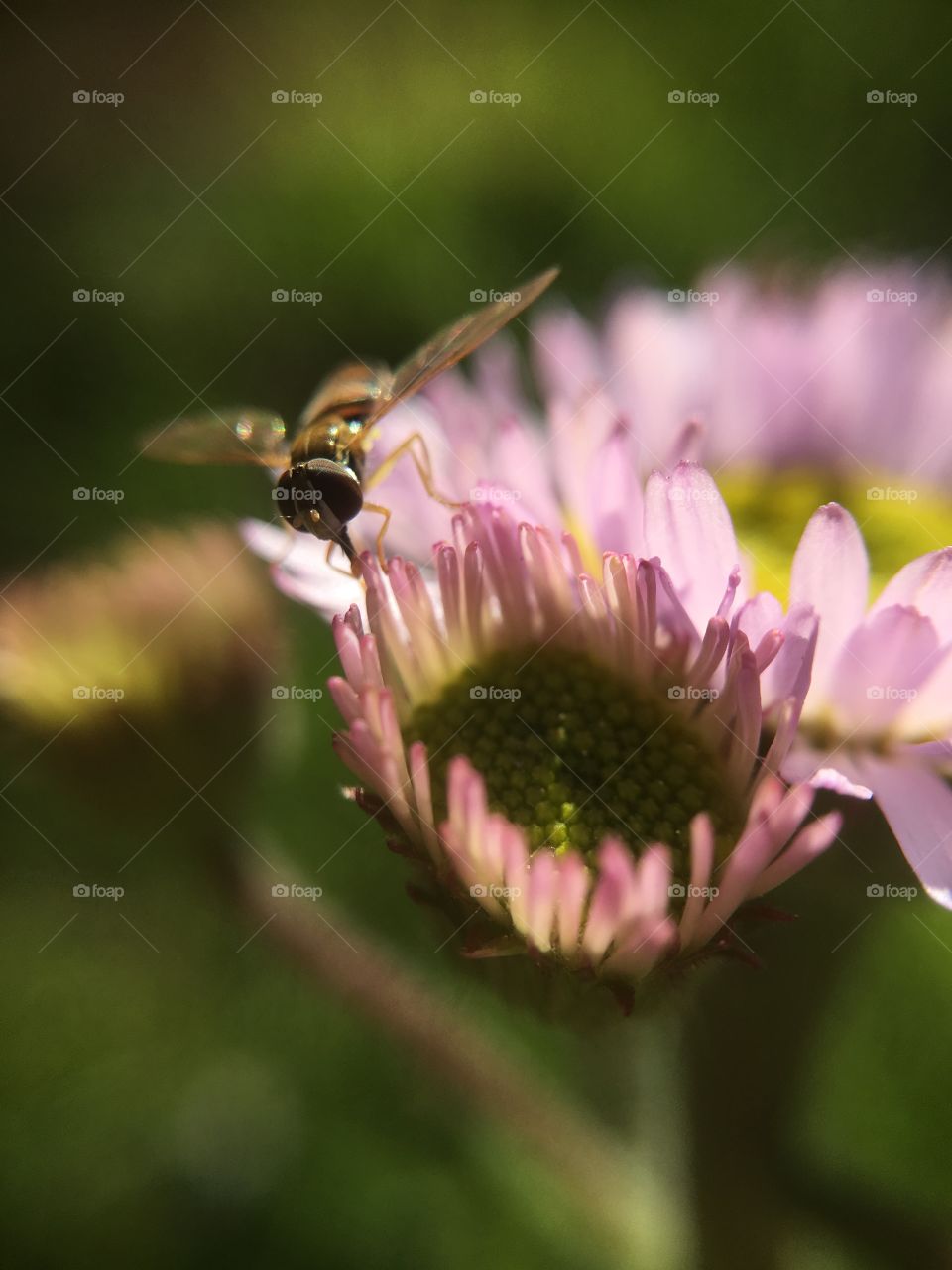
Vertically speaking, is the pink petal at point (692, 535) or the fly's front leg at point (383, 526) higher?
the pink petal at point (692, 535)

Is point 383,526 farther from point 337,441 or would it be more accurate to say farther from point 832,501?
point 832,501

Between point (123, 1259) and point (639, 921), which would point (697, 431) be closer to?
point (639, 921)

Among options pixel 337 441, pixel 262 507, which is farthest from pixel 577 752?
pixel 262 507

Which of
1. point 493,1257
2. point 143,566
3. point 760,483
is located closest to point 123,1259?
point 493,1257

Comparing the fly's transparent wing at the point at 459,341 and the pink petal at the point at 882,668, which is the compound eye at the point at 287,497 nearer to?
the fly's transparent wing at the point at 459,341

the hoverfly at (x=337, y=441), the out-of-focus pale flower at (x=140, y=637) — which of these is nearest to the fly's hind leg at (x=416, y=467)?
the hoverfly at (x=337, y=441)

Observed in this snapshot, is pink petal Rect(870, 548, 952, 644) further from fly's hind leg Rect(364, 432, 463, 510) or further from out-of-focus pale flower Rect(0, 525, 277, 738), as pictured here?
out-of-focus pale flower Rect(0, 525, 277, 738)
